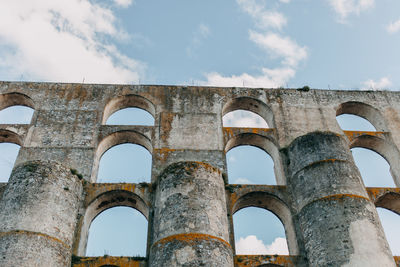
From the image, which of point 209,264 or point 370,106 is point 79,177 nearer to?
point 209,264

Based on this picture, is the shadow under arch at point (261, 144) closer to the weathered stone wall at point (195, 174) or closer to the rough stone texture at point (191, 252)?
the weathered stone wall at point (195, 174)

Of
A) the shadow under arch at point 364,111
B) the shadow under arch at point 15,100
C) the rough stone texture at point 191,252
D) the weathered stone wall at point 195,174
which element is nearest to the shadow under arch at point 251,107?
the weathered stone wall at point 195,174

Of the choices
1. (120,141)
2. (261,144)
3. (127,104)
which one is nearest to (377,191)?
(261,144)

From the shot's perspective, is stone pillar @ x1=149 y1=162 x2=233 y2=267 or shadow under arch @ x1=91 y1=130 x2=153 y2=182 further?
shadow under arch @ x1=91 y1=130 x2=153 y2=182

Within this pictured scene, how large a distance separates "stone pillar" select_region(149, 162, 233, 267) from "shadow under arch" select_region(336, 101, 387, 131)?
8920 millimetres

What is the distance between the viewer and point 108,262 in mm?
13797

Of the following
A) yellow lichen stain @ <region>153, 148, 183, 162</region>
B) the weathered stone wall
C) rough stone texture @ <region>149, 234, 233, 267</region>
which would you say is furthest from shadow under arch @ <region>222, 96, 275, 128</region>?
rough stone texture @ <region>149, 234, 233, 267</region>

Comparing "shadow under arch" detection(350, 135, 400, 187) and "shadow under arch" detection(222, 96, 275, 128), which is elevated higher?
"shadow under arch" detection(222, 96, 275, 128)

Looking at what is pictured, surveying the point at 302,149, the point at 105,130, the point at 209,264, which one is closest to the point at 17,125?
the point at 105,130

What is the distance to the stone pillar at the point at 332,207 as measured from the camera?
1328 centimetres

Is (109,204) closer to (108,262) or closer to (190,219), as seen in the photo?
(108,262)

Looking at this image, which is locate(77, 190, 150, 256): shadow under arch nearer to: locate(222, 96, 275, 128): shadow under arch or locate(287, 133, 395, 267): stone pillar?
locate(287, 133, 395, 267): stone pillar

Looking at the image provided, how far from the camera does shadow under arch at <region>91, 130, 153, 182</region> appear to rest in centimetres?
1755

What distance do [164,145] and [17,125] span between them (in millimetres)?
6526
